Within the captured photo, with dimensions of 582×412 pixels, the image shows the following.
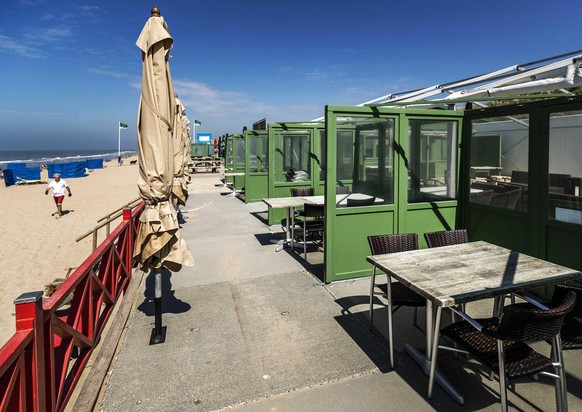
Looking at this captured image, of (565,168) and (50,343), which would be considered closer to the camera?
(50,343)

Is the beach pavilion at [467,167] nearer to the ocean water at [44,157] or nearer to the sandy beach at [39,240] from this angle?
the sandy beach at [39,240]

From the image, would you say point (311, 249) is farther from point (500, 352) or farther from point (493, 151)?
point (500, 352)

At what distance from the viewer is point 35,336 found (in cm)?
216

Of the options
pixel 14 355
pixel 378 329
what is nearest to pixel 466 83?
pixel 378 329

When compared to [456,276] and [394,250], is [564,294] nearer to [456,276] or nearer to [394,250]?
[456,276]

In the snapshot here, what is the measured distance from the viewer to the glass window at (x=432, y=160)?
17.7 feet

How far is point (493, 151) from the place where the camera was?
16.7 ft

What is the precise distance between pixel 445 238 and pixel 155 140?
10.3 ft

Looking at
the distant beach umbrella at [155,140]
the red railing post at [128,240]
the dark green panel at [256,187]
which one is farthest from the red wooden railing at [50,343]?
the dark green panel at [256,187]

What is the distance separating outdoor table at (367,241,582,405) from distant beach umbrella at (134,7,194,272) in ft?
6.65

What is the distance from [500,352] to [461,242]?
6.20 ft

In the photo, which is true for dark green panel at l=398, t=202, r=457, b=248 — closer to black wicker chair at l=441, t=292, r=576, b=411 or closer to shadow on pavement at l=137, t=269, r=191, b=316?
black wicker chair at l=441, t=292, r=576, b=411

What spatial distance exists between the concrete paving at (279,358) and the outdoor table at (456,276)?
29 centimetres

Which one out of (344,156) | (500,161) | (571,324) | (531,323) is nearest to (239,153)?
(344,156)
